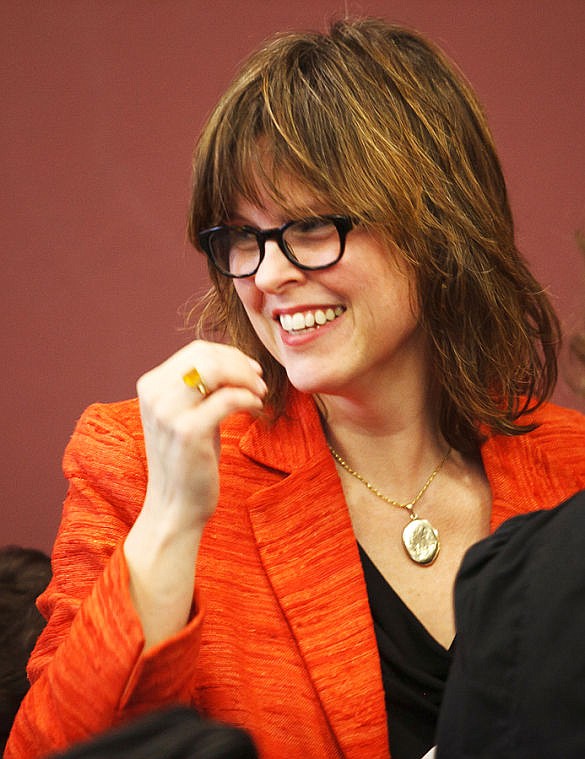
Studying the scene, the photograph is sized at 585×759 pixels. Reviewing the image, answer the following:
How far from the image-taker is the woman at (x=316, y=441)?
→ 118cm

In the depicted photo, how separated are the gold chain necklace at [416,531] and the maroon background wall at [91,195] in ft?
2.52

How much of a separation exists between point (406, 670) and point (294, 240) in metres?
0.58

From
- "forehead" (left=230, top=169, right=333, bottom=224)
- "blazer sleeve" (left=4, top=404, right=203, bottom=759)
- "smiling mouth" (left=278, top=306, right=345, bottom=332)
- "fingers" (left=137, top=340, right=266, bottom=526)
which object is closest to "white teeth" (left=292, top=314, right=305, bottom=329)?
"smiling mouth" (left=278, top=306, right=345, bottom=332)

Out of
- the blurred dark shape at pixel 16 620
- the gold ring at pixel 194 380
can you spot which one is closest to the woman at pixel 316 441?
the gold ring at pixel 194 380

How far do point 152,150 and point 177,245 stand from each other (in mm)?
207

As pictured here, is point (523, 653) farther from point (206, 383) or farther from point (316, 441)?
point (316, 441)

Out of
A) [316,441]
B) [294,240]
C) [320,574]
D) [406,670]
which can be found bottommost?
[406,670]

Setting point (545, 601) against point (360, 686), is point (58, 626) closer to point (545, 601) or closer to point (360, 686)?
point (360, 686)

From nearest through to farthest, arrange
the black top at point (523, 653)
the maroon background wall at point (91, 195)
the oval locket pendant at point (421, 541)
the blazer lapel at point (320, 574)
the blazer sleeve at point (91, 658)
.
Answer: the black top at point (523, 653), the blazer sleeve at point (91, 658), the blazer lapel at point (320, 574), the oval locket pendant at point (421, 541), the maroon background wall at point (91, 195)

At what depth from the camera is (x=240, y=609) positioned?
55.7 inches

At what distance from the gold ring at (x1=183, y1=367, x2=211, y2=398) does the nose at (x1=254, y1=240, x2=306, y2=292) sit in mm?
273

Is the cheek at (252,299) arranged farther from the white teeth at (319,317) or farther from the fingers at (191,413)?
the fingers at (191,413)

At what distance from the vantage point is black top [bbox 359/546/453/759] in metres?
1.40

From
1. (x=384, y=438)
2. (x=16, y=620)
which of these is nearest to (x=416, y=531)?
(x=384, y=438)
